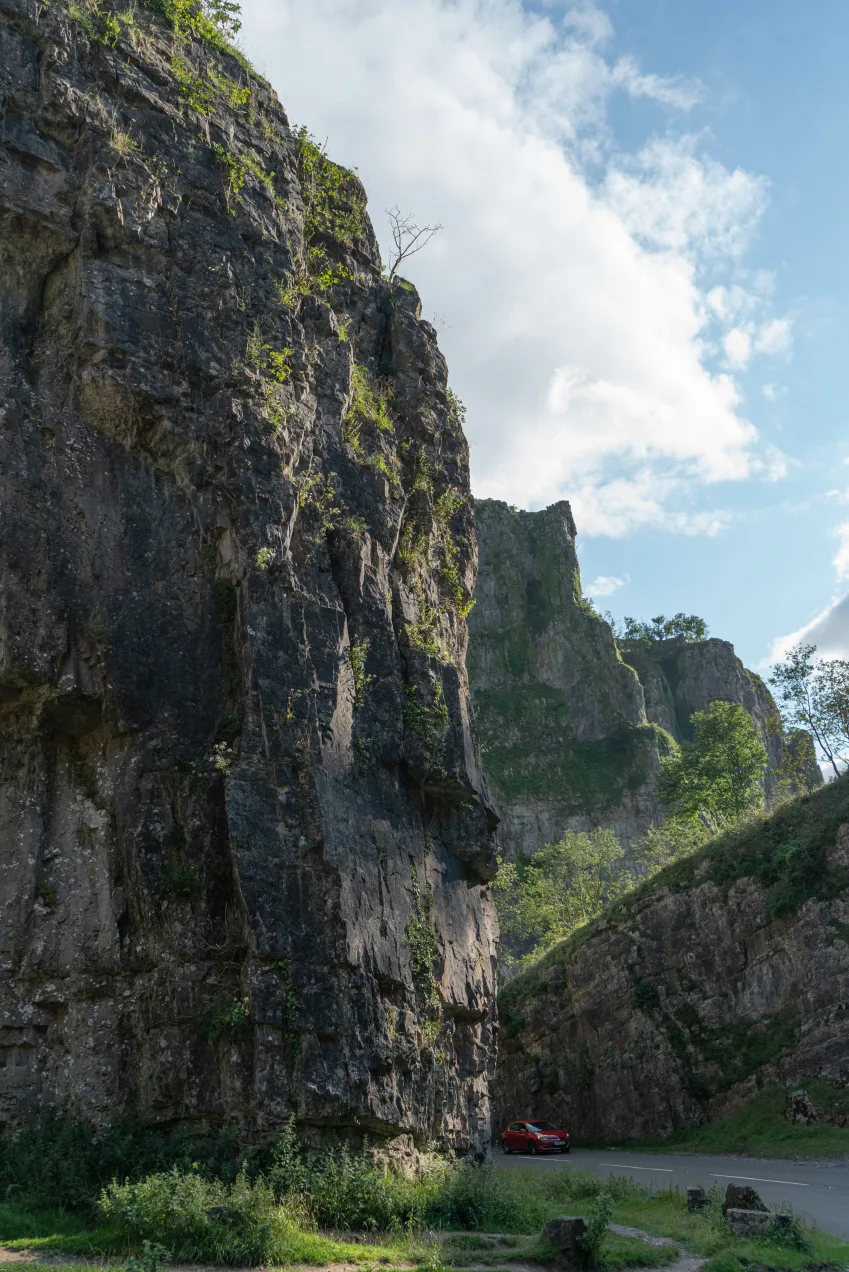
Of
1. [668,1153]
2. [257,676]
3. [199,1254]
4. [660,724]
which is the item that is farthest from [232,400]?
[660,724]

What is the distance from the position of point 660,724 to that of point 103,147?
9063 centimetres

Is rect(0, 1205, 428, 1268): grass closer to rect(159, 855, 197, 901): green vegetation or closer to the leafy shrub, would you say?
the leafy shrub

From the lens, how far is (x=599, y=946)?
3700 centimetres

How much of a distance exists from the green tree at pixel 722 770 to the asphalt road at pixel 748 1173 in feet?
90.4

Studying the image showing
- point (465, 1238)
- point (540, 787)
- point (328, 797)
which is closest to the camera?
point (465, 1238)

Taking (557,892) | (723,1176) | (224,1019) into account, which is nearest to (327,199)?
(224,1019)

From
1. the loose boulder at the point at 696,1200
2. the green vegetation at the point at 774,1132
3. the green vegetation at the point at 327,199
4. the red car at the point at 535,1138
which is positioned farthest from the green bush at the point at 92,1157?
the green vegetation at the point at 327,199

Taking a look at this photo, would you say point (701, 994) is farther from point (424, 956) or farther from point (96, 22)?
point (96, 22)

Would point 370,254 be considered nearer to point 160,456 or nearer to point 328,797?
point 160,456

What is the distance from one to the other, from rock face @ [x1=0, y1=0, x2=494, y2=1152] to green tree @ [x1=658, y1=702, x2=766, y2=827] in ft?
114

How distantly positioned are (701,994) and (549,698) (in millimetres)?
63318

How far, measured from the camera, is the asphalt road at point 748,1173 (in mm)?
17297

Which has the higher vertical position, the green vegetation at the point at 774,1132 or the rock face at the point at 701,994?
the rock face at the point at 701,994

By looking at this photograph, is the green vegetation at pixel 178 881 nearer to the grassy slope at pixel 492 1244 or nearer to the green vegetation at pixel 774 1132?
the grassy slope at pixel 492 1244
